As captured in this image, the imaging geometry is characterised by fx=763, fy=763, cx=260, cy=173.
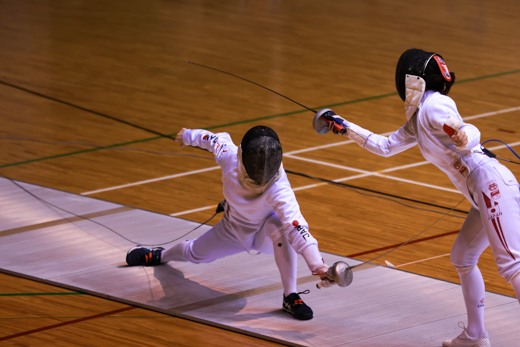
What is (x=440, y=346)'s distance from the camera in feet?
10.9

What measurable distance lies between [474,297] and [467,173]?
21.9 inches

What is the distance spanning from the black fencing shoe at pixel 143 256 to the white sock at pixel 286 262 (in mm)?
819

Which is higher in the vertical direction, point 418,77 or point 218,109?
point 218,109

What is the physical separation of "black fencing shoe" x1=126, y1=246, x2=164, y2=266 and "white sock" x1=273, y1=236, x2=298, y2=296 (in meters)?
0.82

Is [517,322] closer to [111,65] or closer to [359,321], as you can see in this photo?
[359,321]

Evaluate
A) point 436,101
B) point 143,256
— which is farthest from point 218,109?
point 436,101

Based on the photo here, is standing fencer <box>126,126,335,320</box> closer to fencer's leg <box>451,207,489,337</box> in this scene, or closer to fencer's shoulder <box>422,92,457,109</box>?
fencer's leg <box>451,207,489,337</box>

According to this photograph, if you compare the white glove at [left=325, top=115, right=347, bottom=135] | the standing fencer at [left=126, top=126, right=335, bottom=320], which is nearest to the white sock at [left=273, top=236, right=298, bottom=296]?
the standing fencer at [left=126, top=126, right=335, bottom=320]

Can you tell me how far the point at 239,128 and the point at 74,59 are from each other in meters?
2.85

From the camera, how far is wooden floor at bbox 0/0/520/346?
13.3 feet

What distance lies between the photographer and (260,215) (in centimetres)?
359

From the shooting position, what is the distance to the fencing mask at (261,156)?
11.2 feet

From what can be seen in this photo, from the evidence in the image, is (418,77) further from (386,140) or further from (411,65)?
(386,140)

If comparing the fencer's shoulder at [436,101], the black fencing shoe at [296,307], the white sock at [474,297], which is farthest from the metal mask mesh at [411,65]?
the black fencing shoe at [296,307]
